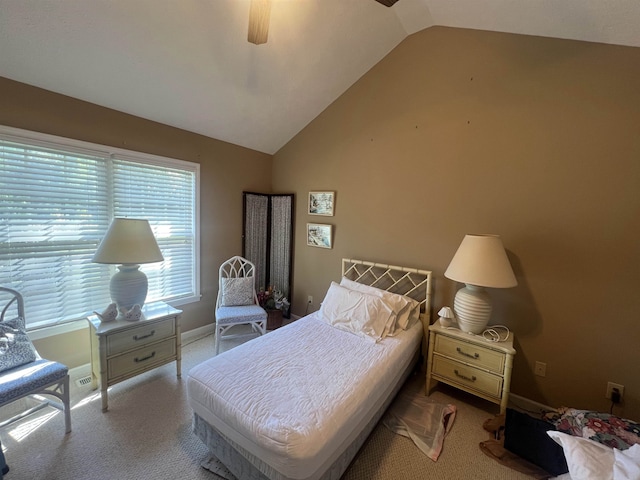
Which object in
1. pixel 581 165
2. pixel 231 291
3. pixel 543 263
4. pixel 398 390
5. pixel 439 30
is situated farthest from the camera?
pixel 231 291

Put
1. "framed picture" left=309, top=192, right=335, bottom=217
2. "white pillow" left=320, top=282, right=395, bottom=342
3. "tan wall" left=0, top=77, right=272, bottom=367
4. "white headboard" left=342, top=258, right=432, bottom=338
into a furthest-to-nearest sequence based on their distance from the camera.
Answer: "framed picture" left=309, top=192, right=335, bottom=217 → "white headboard" left=342, top=258, right=432, bottom=338 → "white pillow" left=320, top=282, right=395, bottom=342 → "tan wall" left=0, top=77, right=272, bottom=367

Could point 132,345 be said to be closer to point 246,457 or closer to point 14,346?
point 14,346

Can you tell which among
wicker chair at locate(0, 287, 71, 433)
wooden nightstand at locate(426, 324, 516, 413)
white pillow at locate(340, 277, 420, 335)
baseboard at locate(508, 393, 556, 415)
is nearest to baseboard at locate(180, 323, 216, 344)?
wicker chair at locate(0, 287, 71, 433)

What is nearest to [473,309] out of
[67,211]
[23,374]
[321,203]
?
[321,203]

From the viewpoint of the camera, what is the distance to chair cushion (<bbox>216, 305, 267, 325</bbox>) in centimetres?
274

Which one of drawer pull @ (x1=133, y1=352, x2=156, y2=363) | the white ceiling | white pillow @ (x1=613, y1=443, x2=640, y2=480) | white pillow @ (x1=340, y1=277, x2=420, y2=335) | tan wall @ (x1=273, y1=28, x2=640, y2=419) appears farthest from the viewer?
white pillow @ (x1=340, y1=277, x2=420, y2=335)

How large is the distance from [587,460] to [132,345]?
2.96m

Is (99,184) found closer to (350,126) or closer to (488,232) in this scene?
(350,126)

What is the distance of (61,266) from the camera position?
2.28 meters

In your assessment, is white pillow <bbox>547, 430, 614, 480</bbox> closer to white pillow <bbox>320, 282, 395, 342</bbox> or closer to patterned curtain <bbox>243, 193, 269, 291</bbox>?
white pillow <bbox>320, 282, 395, 342</bbox>

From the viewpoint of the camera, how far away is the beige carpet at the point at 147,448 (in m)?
1.57

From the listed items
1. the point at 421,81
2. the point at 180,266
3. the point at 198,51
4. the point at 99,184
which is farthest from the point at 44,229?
the point at 421,81

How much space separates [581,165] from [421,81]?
1576 mm

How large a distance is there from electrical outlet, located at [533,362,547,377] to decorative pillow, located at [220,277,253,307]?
2.87m
